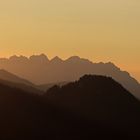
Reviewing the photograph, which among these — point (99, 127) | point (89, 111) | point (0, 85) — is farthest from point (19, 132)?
point (89, 111)

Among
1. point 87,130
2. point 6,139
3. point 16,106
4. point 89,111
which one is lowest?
point 6,139

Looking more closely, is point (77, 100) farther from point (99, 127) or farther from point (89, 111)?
point (99, 127)

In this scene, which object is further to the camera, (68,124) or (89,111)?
(89,111)

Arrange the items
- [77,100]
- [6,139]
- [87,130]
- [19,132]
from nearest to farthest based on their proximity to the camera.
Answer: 1. [6,139]
2. [19,132]
3. [87,130]
4. [77,100]

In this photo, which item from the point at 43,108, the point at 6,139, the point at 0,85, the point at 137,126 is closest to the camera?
the point at 6,139

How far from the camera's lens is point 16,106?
14125 cm

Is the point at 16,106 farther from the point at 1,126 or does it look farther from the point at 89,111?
the point at 89,111

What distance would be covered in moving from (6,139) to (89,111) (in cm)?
8135

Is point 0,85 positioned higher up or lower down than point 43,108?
higher up

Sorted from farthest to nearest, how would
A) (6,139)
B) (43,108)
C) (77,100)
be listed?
(77,100)
(43,108)
(6,139)

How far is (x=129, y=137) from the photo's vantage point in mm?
149125

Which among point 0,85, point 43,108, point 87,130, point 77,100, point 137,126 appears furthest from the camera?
point 77,100

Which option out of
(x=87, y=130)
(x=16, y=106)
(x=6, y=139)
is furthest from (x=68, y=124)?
(x=6, y=139)

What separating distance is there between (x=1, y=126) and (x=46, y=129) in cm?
1364
